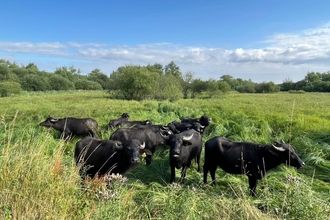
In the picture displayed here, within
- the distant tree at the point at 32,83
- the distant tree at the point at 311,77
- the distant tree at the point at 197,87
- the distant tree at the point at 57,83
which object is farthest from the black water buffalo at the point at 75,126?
the distant tree at the point at 311,77

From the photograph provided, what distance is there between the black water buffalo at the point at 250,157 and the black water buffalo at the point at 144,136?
215 centimetres

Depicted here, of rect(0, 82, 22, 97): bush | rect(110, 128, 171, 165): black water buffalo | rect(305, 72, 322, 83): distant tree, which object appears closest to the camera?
rect(110, 128, 171, 165): black water buffalo

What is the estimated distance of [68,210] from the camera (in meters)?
3.03

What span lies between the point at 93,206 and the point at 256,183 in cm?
380

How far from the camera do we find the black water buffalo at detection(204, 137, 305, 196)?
5.64 m

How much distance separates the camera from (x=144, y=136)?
8.37m

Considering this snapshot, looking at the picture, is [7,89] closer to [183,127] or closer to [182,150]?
[183,127]

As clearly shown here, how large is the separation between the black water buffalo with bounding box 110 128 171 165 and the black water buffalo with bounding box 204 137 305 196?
215 centimetres

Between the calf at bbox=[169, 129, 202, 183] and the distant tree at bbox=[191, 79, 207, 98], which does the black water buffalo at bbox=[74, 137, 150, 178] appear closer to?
the calf at bbox=[169, 129, 202, 183]

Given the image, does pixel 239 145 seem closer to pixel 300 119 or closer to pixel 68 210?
pixel 68 210

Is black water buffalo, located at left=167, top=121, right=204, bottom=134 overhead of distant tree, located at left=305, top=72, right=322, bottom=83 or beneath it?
beneath

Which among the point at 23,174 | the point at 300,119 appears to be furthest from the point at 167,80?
the point at 23,174

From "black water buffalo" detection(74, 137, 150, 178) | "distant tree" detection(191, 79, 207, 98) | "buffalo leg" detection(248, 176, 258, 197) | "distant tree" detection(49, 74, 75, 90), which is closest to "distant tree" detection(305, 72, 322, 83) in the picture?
"distant tree" detection(191, 79, 207, 98)

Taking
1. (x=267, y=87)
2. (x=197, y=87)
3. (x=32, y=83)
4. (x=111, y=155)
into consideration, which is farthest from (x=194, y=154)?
(x=32, y=83)
